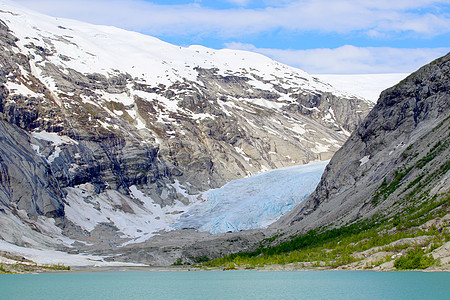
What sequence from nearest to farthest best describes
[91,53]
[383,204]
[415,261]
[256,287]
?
[415,261]
[256,287]
[383,204]
[91,53]

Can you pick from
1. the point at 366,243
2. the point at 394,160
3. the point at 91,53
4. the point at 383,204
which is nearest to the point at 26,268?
the point at 366,243

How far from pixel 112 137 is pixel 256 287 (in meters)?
89.8

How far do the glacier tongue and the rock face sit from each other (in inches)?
567

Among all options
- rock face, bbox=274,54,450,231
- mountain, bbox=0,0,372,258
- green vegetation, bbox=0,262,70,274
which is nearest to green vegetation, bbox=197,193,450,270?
rock face, bbox=274,54,450,231

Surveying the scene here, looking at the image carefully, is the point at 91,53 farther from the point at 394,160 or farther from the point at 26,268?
the point at 394,160

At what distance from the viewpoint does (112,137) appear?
125 m

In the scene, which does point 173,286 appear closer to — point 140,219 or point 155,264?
point 155,264

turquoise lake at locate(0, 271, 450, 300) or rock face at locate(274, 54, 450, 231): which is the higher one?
rock face at locate(274, 54, 450, 231)

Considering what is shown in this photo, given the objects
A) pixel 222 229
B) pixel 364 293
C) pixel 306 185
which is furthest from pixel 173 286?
pixel 306 185

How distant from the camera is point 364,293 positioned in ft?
106

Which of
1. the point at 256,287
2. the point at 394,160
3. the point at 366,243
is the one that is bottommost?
the point at 256,287

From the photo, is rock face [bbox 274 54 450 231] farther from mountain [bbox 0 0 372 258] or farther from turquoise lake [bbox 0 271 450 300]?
mountain [bbox 0 0 372 258]

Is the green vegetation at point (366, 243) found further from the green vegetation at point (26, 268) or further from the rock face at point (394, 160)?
the green vegetation at point (26, 268)

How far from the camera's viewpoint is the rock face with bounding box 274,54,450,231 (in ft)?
170
